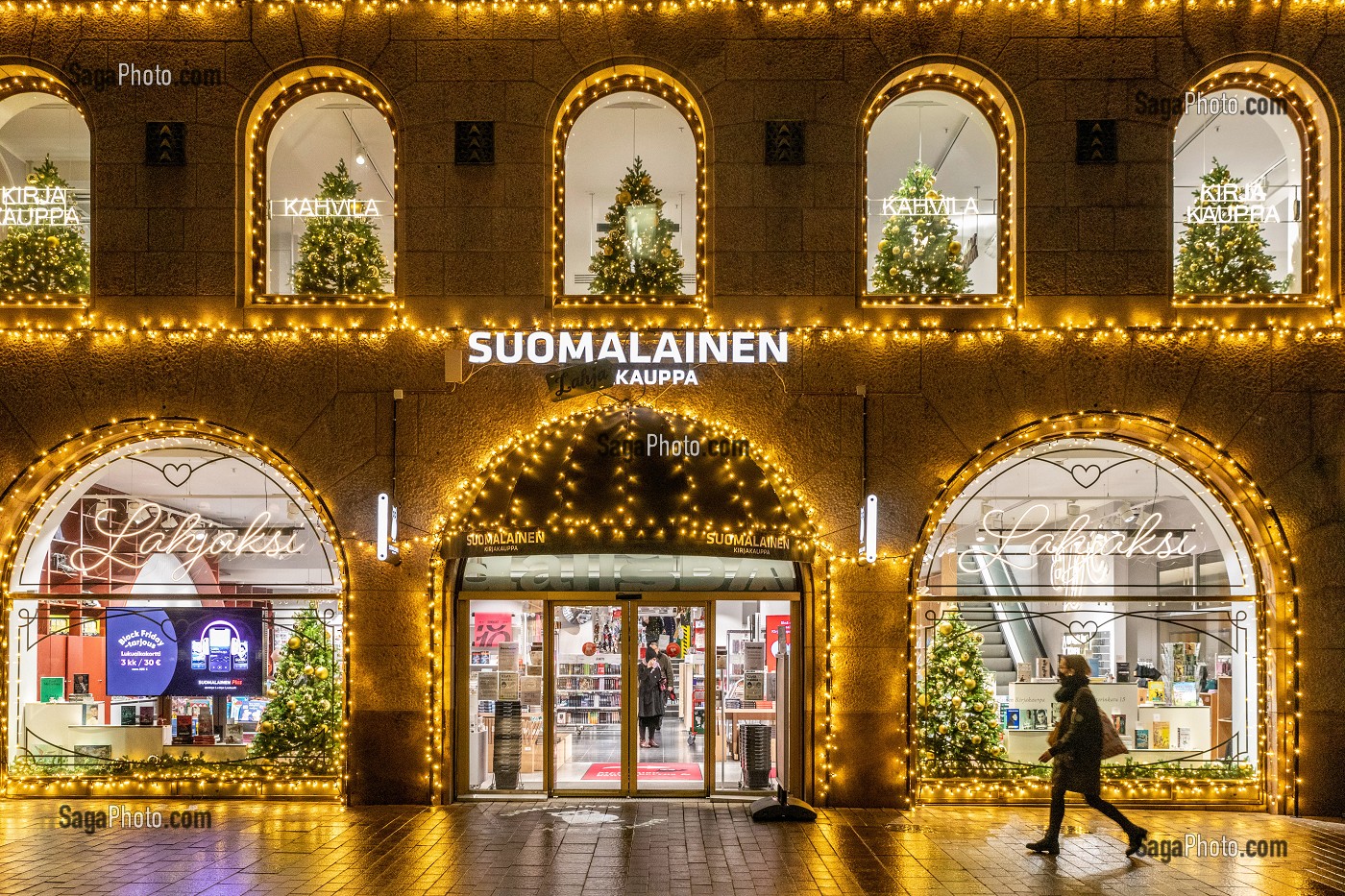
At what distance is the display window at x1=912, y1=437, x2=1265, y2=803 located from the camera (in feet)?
43.1

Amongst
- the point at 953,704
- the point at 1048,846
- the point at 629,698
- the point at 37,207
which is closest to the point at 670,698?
the point at 629,698

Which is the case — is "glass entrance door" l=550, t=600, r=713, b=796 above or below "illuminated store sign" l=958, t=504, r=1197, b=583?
below

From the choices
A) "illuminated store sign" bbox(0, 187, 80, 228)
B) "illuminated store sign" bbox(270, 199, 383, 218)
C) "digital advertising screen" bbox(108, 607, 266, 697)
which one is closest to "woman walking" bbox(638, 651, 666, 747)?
Result: "digital advertising screen" bbox(108, 607, 266, 697)

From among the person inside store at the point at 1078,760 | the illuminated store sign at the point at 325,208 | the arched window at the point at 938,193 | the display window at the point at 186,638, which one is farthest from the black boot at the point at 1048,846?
the illuminated store sign at the point at 325,208

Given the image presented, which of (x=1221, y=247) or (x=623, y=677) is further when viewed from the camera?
(x=1221, y=247)

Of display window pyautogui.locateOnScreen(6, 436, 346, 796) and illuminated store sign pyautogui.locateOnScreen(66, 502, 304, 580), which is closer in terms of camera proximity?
display window pyautogui.locateOnScreen(6, 436, 346, 796)

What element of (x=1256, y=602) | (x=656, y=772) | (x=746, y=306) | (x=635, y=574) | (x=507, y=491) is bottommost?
(x=656, y=772)

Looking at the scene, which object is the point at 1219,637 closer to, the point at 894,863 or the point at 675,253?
the point at 894,863

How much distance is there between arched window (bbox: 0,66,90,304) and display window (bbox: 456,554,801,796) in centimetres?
615

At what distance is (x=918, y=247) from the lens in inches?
532

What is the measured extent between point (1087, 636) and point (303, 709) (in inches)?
363

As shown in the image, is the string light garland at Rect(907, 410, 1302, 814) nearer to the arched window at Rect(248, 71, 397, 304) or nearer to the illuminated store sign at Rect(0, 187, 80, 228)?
the arched window at Rect(248, 71, 397, 304)

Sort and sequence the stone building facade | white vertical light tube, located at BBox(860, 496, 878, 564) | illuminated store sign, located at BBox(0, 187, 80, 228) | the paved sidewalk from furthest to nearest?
illuminated store sign, located at BBox(0, 187, 80, 228), the stone building facade, white vertical light tube, located at BBox(860, 496, 878, 564), the paved sidewalk

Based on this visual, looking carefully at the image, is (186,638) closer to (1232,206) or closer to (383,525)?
(383,525)
